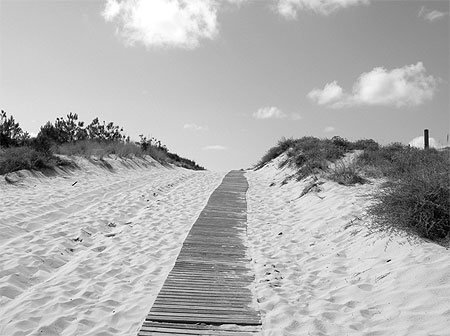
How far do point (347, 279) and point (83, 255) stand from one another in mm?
4030

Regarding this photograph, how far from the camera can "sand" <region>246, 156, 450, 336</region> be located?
151 inches

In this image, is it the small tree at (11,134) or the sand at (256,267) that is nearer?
the sand at (256,267)

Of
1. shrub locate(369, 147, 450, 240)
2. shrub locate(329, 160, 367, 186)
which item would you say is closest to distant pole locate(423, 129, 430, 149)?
shrub locate(329, 160, 367, 186)

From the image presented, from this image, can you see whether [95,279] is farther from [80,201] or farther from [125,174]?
[125,174]

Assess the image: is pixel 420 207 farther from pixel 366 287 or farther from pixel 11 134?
pixel 11 134

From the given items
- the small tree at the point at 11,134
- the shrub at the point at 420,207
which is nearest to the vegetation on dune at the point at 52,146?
the small tree at the point at 11,134

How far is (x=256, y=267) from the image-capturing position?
221 inches

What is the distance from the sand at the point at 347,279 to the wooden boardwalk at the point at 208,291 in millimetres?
207

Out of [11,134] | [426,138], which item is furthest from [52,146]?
[426,138]

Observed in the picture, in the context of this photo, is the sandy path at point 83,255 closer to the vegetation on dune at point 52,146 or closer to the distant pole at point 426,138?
the vegetation on dune at point 52,146

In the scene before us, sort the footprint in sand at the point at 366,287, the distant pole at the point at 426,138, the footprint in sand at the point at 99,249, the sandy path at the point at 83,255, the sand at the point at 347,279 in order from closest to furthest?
the sand at the point at 347,279 < the sandy path at the point at 83,255 < the footprint in sand at the point at 366,287 < the footprint in sand at the point at 99,249 < the distant pole at the point at 426,138

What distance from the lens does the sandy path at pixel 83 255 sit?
4.04 metres

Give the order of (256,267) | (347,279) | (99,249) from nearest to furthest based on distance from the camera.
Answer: (347,279)
(256,267)
(99,249)

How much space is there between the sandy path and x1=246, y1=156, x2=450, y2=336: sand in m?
1.58
